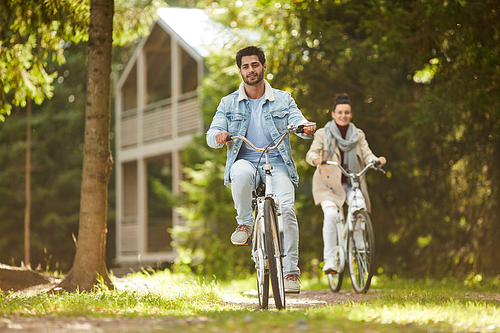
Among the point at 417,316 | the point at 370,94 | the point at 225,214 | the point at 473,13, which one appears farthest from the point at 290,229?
the point at 225,214

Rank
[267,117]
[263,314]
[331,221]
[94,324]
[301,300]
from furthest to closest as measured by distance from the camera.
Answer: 1. [331,221]
2. [301,300]
3. [267,117]
4. [263,314]
5. [94,324]

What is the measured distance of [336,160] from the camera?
712cm

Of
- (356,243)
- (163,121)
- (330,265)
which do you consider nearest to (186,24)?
(163,121)

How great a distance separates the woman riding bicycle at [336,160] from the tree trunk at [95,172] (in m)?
2.29

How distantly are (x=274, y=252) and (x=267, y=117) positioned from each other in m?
1.27

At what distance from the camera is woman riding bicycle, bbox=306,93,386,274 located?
6.88 metres

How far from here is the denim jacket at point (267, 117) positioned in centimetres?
520

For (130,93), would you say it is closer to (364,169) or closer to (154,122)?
(154,122)

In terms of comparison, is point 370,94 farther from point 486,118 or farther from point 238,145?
point 238,145

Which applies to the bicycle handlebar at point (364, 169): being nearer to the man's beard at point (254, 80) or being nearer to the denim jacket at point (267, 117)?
the denim jacket at point (267, 117)

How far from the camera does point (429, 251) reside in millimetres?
10820

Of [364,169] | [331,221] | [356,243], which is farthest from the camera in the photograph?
[331,221]

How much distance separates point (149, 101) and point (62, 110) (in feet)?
12.9

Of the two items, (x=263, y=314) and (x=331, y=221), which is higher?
(x=331, y=221)
